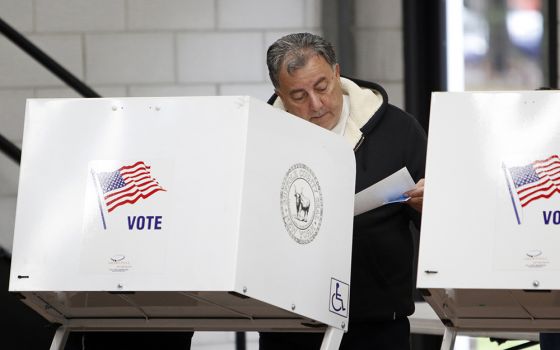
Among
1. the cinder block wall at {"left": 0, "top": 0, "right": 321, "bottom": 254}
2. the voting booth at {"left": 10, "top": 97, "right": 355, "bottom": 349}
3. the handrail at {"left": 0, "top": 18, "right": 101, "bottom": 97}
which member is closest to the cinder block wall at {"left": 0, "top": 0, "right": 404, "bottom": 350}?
the cinder block wall at {"left": 0, "top": 0, "right": 321, "bottom": 254}

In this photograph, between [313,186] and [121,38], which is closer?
[313,186]

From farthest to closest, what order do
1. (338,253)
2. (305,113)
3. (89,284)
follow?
(305,113)
(338,253)
(89,284)

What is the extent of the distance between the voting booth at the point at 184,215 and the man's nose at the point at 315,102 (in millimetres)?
243

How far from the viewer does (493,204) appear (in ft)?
7.69

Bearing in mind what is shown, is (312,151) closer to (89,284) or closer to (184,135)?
(184,135)

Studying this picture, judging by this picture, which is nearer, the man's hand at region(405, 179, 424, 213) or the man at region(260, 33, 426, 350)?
the man's hand at region(405, 179, 424, 213)

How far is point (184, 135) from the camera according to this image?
2389 millimetres

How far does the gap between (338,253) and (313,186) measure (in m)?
0.14

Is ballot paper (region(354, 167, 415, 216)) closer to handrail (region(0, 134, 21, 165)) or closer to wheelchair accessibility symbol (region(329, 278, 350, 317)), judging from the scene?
wheelchair accessibility symbol (region(329, 278, 350, 317))

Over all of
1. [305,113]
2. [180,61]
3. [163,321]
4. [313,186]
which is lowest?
[163,321]

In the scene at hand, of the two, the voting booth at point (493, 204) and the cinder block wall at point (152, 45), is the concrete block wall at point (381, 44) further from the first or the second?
the voting booth at point (493, 204)

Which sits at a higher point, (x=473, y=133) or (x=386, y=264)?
(x=473, y=133)

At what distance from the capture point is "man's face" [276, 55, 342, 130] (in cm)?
280

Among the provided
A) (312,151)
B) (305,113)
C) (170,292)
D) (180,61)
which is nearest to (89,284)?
(170,292)
